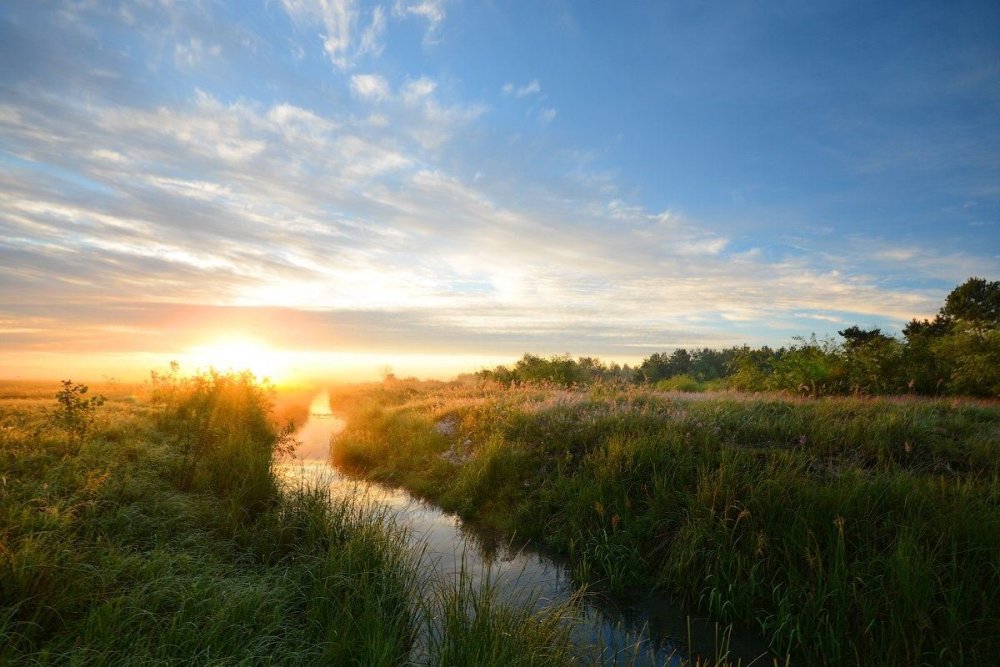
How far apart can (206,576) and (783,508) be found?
785cm

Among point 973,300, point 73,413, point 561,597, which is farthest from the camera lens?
point 973,300

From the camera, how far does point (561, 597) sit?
667 centimetres

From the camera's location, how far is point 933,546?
6.10 metres

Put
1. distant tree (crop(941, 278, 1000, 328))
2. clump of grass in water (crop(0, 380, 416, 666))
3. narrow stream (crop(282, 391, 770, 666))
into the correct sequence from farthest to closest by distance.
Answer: distant tree (crop(941, 278, 1000, 328)), narrow stream (crop(282, 391, 770, 666)), clump of grass in water (crop(0, 380, 416, 666))

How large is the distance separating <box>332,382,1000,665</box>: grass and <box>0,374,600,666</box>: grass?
277cm

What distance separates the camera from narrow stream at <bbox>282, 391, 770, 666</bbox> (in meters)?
5.44

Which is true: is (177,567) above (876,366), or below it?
below

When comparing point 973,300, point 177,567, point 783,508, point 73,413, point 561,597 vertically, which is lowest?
point 561,597

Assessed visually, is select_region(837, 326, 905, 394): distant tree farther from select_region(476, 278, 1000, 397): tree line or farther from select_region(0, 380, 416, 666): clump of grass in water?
select_region(0, 380, 416, 666): clump of grass in water

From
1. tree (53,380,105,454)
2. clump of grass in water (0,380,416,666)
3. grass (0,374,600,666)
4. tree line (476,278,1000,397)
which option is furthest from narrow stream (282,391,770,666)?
tree line (476,278,1000,397)

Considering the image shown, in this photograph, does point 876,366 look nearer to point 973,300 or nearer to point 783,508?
point 783,508

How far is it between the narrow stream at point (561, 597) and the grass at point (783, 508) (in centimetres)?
37

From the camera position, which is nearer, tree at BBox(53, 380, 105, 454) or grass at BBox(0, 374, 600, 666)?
grass at BBox(0, 374, 600, 666)

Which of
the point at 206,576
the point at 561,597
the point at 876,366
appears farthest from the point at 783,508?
the point at 876,366
